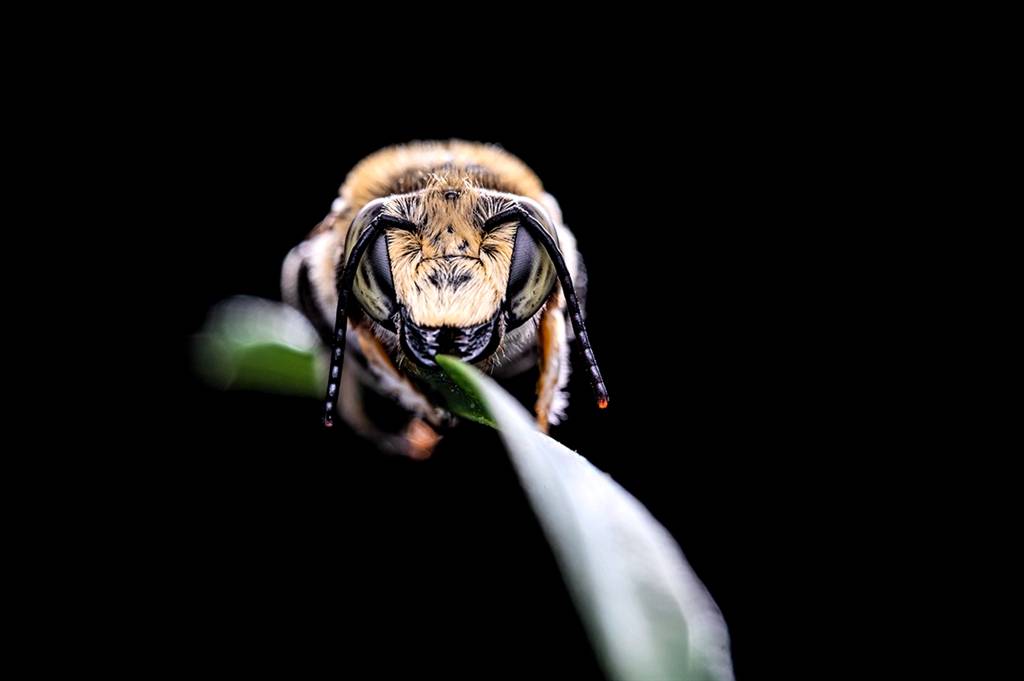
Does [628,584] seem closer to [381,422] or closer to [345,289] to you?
[345,289]

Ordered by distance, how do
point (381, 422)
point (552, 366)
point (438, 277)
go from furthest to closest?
point (381, 422) < point (552, 366) < point (438, 277)

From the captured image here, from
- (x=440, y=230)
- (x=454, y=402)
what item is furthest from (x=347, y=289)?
(x=454, y=402)

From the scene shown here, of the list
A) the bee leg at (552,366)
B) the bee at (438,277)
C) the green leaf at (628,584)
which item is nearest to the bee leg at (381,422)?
the bee at (438,277)

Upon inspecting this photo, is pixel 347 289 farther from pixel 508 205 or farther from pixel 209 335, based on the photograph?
pixel 209 335

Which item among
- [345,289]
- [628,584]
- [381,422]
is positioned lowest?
[381,422]

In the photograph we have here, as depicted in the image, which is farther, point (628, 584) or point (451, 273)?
point (451, 273)

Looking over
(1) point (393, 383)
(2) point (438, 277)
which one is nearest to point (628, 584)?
(2) point (438, 277)

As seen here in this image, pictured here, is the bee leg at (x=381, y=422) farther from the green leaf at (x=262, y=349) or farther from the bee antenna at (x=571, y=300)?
the bee antenna at (x=571, y=300)
